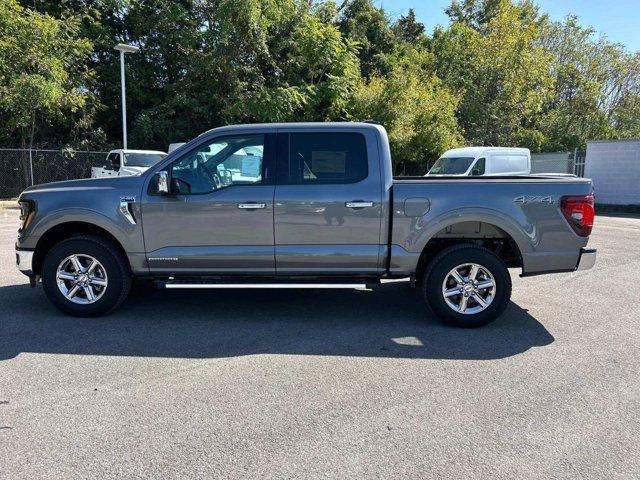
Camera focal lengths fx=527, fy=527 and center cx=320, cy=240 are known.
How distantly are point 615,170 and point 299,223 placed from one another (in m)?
21.5

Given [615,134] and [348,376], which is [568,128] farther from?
[348,376]

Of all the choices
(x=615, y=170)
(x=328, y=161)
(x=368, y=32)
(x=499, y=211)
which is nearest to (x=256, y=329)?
(x=328, y=161)

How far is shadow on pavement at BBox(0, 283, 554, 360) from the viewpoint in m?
4.77

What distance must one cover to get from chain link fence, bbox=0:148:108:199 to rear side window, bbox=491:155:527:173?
52.3 feet

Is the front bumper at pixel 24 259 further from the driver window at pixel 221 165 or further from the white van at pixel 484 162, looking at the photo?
the white van at pixel 484 162

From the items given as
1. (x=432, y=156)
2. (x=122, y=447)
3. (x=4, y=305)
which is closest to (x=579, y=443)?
(x=122, y=447)

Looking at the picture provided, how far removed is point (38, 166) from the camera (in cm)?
2108

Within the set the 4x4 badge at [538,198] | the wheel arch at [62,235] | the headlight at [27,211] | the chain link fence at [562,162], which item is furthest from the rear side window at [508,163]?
the headlight at [27,211]

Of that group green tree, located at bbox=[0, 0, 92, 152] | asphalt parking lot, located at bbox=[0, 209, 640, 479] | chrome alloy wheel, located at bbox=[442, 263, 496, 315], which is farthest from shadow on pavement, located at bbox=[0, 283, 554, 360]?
green tree, located at bbox=[0, 0, 92, 152]

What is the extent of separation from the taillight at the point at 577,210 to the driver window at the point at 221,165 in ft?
10.1

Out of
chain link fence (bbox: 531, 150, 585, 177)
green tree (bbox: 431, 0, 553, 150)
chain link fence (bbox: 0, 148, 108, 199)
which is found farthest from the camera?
green tree (bbox: 431, 0, 553, 150)

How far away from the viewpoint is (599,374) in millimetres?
4324

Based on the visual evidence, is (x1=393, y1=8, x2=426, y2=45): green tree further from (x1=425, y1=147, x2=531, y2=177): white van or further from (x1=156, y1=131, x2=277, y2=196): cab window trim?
(x1=156, y1=131, x2=277, y2=196): cab window trim

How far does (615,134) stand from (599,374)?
40696 mm
